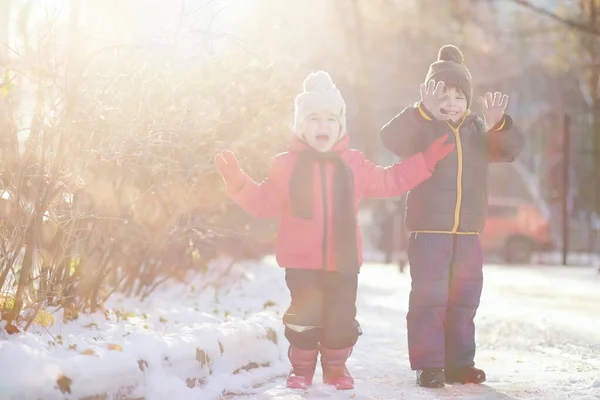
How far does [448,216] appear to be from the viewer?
545 centimetres

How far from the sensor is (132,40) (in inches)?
219

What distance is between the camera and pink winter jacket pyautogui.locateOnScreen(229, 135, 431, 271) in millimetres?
5215

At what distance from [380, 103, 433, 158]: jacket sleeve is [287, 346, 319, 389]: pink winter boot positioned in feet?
4.47

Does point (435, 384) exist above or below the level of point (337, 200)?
below

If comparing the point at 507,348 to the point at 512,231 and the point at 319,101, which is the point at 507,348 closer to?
the point at 319,101

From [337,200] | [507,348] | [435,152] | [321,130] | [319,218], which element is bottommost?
[507,348]

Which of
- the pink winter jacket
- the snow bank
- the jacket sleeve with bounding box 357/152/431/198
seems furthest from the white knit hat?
the snow bank

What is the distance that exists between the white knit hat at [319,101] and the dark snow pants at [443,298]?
92 centimetres

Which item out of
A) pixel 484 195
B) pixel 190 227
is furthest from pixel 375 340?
pixel 484 195

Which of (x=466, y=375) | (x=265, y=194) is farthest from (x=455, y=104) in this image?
(x=466, y=375)

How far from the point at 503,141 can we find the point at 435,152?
1.79ft

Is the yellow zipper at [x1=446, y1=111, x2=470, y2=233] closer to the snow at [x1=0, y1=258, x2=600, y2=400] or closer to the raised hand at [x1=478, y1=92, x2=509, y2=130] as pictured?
the raised hand at [x1=478, y1=92, x2=509, y2=130]

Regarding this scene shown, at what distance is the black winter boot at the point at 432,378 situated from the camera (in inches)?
212

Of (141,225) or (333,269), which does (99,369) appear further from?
(141,225)
